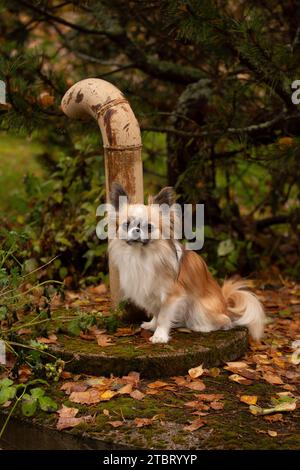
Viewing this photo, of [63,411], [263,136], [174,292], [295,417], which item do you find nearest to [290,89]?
[263,136]

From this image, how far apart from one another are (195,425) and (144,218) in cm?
125

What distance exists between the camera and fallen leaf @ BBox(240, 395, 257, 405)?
3936 millimetres

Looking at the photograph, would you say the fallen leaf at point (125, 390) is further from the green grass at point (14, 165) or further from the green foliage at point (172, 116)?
the green grass at point (14, 165)

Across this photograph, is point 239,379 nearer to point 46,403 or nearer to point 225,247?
point 46,403

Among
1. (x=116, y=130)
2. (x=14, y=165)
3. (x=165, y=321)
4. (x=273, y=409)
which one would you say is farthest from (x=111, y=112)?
(x=14, y=165)

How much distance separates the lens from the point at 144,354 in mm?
4156

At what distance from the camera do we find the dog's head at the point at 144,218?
4.19 meters

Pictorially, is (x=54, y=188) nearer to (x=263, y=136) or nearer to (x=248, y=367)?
(x=263, y=136)

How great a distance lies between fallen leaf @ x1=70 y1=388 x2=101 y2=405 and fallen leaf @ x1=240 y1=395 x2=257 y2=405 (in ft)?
2.66

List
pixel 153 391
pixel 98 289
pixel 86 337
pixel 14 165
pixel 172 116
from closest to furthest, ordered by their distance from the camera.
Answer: pixel 153 391 → pixel 86 337 → pixel 98 289 → pixel 172 116 → pixel 14 165

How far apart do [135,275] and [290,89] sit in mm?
1836

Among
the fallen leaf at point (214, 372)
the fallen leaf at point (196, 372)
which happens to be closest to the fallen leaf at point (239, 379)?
the fallen leaf at point (214, 372)
